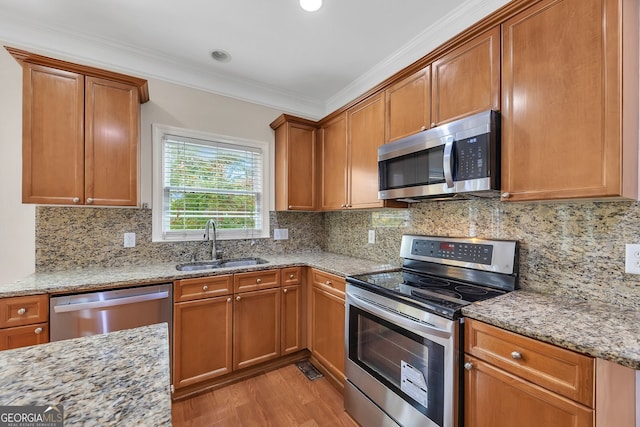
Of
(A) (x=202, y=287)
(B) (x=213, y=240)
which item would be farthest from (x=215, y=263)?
(A) (x=202, y=287)

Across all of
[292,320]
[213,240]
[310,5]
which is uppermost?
[310,5]

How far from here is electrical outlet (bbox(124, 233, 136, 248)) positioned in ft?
7.52

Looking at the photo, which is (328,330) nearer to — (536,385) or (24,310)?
(536,385)

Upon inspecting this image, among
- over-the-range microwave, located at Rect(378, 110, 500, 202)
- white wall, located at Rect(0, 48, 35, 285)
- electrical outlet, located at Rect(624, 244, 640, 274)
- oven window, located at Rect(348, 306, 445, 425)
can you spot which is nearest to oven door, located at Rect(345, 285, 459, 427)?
oven window, located at Rect(348, 306, 445, 425)

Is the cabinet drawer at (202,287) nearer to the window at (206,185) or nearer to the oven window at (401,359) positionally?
the window at (206,185)

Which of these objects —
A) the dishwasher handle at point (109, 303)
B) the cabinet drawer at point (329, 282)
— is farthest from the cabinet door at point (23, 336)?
the cabinet drawer at point (329, 282)

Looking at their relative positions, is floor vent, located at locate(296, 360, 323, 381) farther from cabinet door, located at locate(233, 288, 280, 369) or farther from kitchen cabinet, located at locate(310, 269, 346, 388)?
cabinet door, located at locate(233, 288, 280, 369)

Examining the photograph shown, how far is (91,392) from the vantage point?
619mm

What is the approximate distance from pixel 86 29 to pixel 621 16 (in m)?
3.13

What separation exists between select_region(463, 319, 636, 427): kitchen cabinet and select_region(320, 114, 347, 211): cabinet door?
5.10 ft

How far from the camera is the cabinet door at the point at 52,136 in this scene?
178cm

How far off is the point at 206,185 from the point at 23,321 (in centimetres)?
154

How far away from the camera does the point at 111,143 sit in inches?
79.3

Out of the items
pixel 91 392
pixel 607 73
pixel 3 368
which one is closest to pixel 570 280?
pixel 607 73
